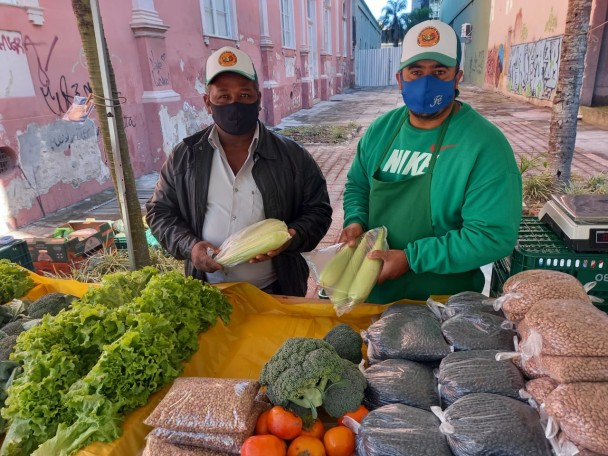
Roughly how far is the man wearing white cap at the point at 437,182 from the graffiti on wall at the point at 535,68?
57.9 ft

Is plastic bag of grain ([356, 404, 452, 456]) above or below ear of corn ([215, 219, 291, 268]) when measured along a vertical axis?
below

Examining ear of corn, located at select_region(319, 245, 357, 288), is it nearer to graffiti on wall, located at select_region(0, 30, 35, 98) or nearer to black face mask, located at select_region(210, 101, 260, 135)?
black face mask, located at select_region(210, 101, 260, 135)

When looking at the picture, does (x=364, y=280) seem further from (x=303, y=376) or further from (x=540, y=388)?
(x=540, y=388)

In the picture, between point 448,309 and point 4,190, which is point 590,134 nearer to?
point 448,309

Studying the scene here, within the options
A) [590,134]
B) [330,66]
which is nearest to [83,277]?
[590,134]

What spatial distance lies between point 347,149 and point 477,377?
1102 cm

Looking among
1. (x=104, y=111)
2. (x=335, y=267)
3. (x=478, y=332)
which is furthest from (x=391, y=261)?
(x=104, y=111)

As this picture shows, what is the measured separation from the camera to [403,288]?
2.41m

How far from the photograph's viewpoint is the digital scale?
220 centimetres

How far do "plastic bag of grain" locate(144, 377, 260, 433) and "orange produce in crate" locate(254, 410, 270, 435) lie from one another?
0.06m

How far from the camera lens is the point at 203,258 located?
2.48m

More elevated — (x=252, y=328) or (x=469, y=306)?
(x=469, y=306)

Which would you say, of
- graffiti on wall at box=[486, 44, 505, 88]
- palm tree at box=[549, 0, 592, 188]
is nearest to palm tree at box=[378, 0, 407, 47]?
graffiti on wall at box=[486, 44, 505, 88]

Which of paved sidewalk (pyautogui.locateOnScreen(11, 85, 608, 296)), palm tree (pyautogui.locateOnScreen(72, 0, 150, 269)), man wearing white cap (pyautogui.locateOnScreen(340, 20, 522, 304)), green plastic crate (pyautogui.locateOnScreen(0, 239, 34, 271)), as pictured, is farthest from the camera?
paved sidewalk (pyautogui.locateOnScreen(11, 85, 608, 296))
